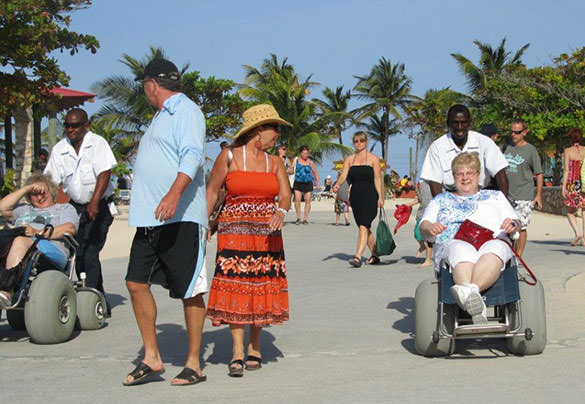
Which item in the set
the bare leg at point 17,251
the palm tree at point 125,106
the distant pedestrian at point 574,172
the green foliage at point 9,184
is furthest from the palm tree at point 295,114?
the bare leg at point 17,251

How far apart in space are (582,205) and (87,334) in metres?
9.54

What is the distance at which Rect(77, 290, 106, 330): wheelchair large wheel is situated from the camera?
314 inches

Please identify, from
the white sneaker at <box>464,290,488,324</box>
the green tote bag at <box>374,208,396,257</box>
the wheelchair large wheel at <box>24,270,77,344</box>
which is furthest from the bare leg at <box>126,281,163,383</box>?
the green tote bag at <box>374,208,396,257</box>

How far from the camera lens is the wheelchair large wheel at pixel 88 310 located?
7965 millimetres

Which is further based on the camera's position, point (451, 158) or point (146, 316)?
point (451, 158)

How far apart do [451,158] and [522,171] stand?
398 centimetres

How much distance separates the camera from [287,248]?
16.5m

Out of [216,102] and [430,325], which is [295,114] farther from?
[430,325]

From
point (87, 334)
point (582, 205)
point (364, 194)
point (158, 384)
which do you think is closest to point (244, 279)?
point (158, 384)

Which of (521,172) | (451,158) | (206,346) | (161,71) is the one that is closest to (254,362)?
(206,346)

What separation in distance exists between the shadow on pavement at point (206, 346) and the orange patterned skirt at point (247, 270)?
481mm

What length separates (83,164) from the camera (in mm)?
8461

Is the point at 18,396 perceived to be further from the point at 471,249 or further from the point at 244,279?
the point at 471,249

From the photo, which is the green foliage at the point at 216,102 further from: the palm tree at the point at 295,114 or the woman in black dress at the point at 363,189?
the woman in black dress at the point at 363,189
